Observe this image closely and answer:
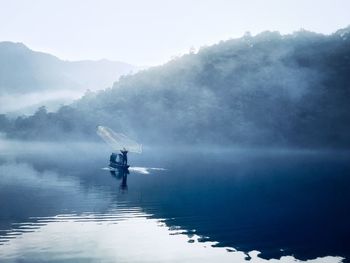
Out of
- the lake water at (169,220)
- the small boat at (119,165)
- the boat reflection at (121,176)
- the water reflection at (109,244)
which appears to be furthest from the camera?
the small boat at (119,165)

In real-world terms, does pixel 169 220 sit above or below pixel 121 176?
below

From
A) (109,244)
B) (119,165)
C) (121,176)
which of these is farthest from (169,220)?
(119,165)

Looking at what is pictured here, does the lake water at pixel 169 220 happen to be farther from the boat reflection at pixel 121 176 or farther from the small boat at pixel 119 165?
the small boat at pixel 119 165

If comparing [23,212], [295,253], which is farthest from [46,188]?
[295,253]

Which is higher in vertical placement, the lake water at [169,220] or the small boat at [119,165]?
the small boat at [119,165]

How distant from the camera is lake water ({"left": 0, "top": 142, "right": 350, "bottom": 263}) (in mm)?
31891

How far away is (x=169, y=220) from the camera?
43.2 m

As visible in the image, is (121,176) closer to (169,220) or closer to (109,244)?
(169,220)

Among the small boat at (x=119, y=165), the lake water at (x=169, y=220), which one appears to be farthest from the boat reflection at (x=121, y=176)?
the lake water at (x=169, y=220)

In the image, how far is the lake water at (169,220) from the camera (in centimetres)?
3189

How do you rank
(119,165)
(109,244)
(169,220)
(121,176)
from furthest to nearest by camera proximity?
(119,165), (121,176), (169,220), (109,244)

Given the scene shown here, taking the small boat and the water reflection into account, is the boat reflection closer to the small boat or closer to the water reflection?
the small boat

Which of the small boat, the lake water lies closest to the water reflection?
the lake water

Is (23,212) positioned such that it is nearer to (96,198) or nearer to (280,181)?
(96,198)
